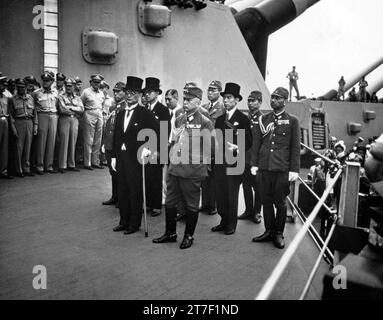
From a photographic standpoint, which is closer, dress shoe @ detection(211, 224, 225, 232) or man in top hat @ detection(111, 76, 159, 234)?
man in top hat @ detection(111, 76, 159, 234)

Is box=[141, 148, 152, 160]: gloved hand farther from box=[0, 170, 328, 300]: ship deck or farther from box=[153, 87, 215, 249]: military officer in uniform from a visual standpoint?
box=[0, 170, 328, 300]: ship deck

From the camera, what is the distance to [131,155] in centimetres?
372

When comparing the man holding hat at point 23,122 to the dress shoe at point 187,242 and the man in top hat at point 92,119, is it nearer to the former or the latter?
the man in top hat at point 92,119

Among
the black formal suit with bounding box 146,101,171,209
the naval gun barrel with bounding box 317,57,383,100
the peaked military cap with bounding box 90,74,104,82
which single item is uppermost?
the naval gun barrel with bounding box 317,57,383,100

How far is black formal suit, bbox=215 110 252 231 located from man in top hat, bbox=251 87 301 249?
32cm

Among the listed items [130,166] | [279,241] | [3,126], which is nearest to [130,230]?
[130,166]

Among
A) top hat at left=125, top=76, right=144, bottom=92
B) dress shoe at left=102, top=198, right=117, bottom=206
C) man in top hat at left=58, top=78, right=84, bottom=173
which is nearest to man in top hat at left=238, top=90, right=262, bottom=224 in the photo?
top hat at left=125, top=76, right=144, bottom=92

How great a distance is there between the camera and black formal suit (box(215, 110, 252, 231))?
12.8ft

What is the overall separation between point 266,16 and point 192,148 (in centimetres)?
688

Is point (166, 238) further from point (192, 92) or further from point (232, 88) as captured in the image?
point (232, 88)

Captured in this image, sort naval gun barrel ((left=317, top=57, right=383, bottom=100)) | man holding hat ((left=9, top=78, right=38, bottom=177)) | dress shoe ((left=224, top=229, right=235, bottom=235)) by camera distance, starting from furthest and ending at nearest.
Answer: naval gun barrel ((left=317, top=57, right=383, bottom=100)) < man holding hat ((left=9, top=78, right=38, bottom=177)) < dress shoe ((left=224, top=229, right=235, bottom=235))

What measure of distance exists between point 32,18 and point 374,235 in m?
6.10

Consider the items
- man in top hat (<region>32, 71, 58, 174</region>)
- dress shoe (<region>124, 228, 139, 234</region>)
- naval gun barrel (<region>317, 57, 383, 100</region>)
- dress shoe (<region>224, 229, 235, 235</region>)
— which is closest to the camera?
dress shoe (<region>124, 228, 139, 234</region>)

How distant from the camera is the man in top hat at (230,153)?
153 inches
